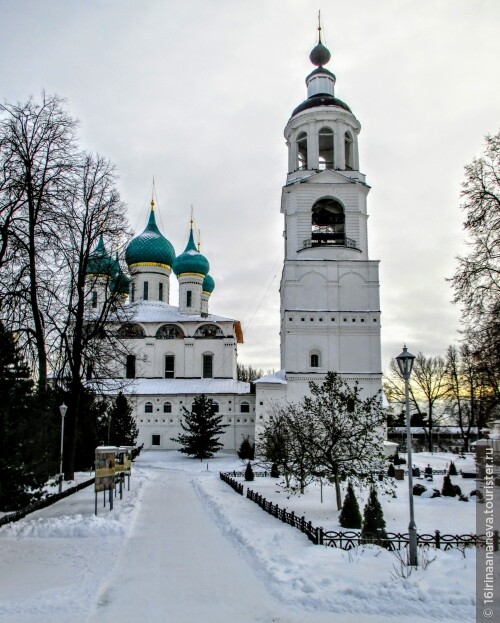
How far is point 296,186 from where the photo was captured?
37.8 meters

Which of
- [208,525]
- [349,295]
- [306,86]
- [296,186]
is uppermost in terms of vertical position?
[306,86]

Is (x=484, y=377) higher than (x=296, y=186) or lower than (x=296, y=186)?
lower

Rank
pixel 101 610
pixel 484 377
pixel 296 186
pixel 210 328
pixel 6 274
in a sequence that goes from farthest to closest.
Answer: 1. pixel 210 328
2. pixel 296 186
3. pixel 484 377
4. pixel 6 274
5. pixel 101 610

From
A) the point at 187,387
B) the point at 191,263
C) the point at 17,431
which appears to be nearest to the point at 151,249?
the point at 191,263

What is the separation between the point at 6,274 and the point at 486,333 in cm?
1286

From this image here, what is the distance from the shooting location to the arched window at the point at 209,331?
47250 millimetres

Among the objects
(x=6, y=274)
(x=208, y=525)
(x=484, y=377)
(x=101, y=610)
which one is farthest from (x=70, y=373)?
(x=101, y=610)

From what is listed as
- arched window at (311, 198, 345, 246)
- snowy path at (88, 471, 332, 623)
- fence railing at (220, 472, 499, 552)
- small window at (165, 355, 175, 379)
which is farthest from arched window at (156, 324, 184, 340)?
fence railing at (220, 472, 499, 552)

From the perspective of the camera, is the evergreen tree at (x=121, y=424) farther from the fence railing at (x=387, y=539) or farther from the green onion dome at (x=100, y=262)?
the fence railing at (x=387, y=539)

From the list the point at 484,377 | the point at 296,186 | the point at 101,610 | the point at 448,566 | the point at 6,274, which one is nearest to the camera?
the point at 101,610

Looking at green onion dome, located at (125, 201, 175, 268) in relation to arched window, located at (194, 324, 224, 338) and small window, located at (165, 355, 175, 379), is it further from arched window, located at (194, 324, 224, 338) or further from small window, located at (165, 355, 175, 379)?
small window, located at (165, 355, 175, 379)

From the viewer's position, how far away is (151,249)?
164ft

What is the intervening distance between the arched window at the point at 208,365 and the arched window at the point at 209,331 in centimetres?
147

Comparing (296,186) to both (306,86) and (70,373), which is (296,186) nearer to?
(306,86)
